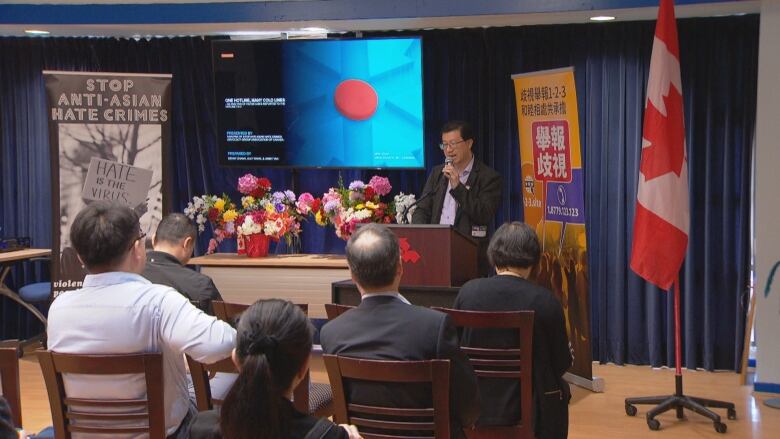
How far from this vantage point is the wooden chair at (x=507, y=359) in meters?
3.26

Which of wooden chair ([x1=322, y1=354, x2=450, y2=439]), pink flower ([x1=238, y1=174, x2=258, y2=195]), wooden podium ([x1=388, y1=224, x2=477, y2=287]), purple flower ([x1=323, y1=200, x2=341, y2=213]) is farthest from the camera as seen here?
pink flower ([x1=238, y1=174, x2=258, y2=195])

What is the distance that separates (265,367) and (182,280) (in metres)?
2.07

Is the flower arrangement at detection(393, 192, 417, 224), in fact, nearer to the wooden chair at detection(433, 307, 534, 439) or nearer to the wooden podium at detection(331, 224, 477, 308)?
the wooden podium at detection(331, 224, 477, 308)

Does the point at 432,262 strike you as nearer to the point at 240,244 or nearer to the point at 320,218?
the point at 320,218

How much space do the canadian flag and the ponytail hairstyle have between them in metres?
3.45

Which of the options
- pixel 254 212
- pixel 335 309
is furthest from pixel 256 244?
pixel 335 309

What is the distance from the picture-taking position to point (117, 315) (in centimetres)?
263

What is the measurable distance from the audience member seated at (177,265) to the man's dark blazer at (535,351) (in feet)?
3.76

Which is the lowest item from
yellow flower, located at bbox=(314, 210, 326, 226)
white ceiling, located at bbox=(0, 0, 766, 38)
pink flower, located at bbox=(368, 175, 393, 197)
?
yellow flower, located at bbox=(314, 210, 326, 226)

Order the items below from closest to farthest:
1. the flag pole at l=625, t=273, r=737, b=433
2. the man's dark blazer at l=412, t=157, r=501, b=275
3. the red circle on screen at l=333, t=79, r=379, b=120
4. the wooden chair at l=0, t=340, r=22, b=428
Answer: the wooden chair at l=0, t=340, r=22, b=428
the flag pole at l=625, t=273, r=737, b=433
the man's dark blazer at l=412, t=157, r=501, b=275
the red circle on screen at l=333, t=79, r=379, b=120

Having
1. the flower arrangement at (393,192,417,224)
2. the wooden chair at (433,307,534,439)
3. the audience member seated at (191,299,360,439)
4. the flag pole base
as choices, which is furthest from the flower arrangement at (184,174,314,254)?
the audience member seated at (191,299,360,439)

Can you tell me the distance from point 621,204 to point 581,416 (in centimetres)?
174

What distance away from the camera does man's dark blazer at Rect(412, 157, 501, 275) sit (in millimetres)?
5598

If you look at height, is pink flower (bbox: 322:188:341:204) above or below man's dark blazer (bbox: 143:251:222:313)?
above
